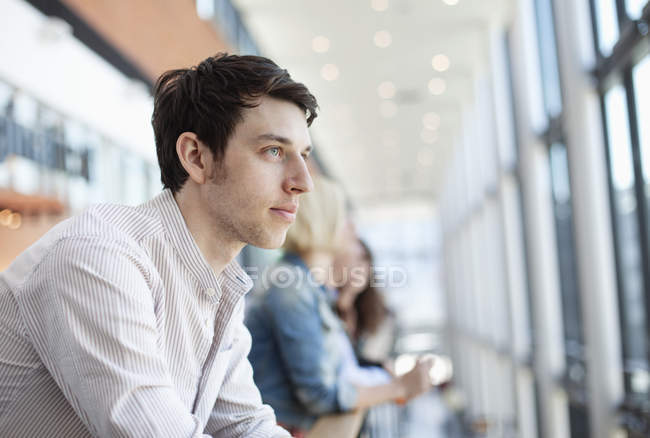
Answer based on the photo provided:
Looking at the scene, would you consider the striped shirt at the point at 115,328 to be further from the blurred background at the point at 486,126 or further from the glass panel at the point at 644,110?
the glass panel at the point at 644,110

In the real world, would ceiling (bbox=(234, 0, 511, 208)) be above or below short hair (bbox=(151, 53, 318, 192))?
above

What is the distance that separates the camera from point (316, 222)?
Answer: 6.43 ft

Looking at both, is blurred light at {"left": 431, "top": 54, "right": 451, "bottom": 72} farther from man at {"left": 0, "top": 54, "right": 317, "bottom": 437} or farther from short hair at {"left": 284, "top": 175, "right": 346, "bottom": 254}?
man at {"left": 0, "top": 54, "right": 317, "bottom": 437}

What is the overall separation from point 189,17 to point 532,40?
4.02m

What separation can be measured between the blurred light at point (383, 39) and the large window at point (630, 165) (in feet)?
14.9

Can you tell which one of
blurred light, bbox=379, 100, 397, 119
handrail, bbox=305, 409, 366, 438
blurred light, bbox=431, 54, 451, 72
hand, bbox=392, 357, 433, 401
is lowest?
handrail, bbox=305, 409, 366, 438

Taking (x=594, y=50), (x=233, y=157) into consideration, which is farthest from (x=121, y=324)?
(x=594, y=50)

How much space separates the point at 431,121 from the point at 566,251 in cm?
856

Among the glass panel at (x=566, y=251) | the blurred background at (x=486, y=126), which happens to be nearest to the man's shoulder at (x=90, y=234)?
the blurred background at (x=486, y=126)

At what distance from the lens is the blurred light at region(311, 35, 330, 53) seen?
369 inches

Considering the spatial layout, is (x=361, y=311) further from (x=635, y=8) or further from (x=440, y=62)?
(x=440, y=62)

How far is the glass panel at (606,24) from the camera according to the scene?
15.2 ft

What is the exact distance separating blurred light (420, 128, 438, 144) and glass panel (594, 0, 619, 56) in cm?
1041

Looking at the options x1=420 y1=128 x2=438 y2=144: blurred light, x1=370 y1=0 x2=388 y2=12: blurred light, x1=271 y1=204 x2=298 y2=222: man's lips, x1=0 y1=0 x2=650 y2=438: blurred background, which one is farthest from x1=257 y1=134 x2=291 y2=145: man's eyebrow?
x1=420 y1=128 x2=438 y2=144: blurred light
